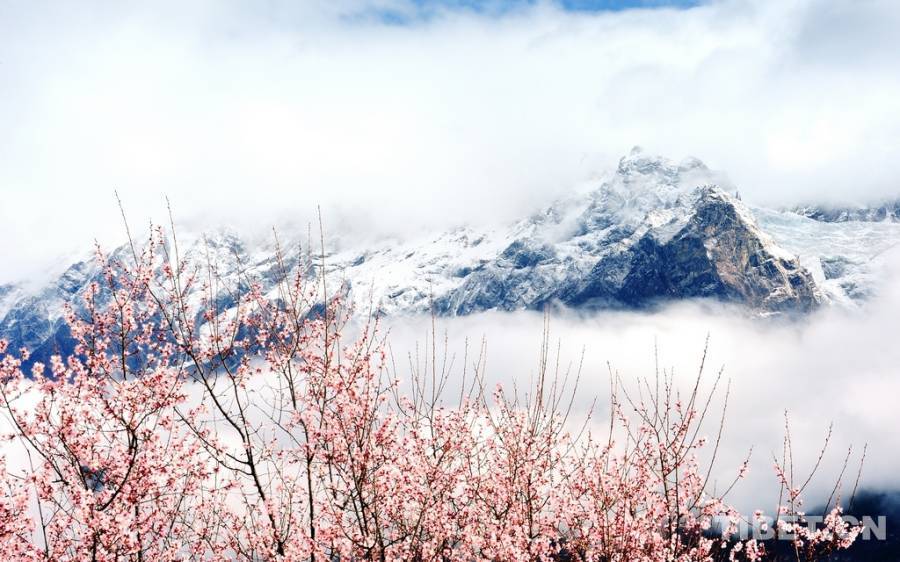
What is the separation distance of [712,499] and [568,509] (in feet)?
15.4

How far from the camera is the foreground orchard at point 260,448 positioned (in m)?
14.3

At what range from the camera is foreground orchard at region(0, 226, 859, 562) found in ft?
47.0

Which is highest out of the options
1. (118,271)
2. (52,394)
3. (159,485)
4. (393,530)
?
(118,271)

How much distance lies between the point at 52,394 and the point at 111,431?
1443 millimetres

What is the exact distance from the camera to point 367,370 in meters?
15.9

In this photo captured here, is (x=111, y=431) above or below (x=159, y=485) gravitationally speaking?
above

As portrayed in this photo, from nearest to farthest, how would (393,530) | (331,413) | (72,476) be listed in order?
(72,476) → (331,413) → (393,530)

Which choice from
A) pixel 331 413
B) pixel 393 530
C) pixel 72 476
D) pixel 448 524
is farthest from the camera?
pixel 393 530

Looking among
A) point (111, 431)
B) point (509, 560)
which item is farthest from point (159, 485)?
point (509, 560)

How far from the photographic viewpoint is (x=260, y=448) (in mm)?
16609

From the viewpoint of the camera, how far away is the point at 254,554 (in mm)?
17812

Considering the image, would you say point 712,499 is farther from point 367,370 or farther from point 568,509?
point 367,370

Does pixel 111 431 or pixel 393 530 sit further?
pixel 393 530

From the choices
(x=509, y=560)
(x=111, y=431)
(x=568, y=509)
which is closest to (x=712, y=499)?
(x=568, y=509)
